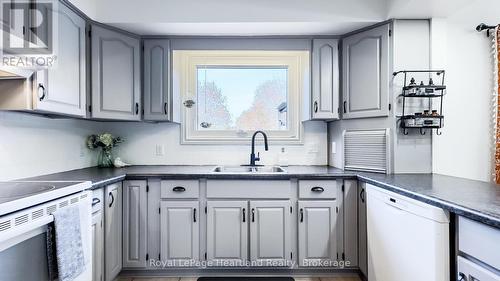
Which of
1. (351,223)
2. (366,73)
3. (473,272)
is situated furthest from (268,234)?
(366,73)

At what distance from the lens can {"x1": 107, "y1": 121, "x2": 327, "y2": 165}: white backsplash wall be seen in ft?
9.42

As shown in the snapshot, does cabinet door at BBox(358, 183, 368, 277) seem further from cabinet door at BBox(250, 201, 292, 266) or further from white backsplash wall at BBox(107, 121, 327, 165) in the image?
white backsplash wall at BBox(107, 121, 327, 165)

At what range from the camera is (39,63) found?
165 cm

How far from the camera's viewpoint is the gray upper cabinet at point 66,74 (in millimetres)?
1714

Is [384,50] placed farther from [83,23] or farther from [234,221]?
[83,23]

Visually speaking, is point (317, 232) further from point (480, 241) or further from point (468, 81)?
point (468, 81)

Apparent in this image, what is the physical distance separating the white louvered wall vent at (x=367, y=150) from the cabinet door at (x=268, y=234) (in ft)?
2.66

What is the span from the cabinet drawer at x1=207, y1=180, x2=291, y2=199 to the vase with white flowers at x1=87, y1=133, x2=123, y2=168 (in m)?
1.17

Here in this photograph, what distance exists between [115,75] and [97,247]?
54.9 inches

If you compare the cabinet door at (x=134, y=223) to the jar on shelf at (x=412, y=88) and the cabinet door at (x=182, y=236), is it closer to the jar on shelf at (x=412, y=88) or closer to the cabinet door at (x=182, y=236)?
the cabinet door at (x=182, y=236)

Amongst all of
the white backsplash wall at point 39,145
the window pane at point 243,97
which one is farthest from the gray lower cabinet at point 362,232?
the white backsplash wall at point 39,145

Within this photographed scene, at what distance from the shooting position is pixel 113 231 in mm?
2139

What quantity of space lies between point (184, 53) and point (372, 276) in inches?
105

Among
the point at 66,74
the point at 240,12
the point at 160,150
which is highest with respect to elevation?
the point at 240,12
